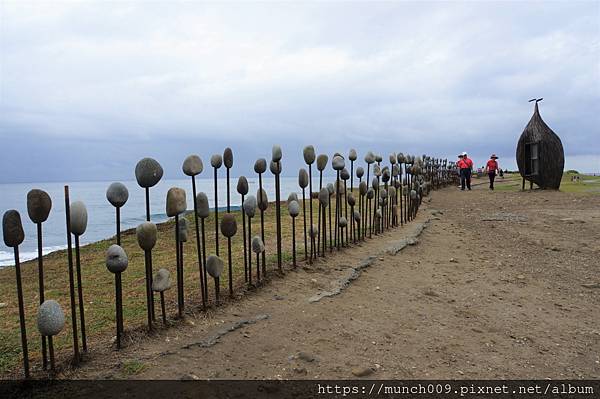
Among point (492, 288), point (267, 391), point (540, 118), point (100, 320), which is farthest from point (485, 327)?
point (540, 118)

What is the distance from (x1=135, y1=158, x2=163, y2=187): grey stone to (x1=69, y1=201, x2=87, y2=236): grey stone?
17.7 inches

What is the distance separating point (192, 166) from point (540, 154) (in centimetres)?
1495

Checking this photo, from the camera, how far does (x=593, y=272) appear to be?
5625 mm

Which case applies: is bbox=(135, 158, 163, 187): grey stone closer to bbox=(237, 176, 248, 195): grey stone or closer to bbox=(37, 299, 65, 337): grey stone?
bbox=(37, 299, 65, 337): grey stone

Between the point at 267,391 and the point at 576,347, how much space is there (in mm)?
2467

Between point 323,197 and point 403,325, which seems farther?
point 323,197

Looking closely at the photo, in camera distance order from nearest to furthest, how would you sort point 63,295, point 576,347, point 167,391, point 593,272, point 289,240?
1. point 167,391
2. point 576,347
3. point 63,295
4. point 593,272
5. point 289,240

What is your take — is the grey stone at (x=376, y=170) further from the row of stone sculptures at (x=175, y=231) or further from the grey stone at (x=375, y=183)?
the grey stone at (x=375, y=183)

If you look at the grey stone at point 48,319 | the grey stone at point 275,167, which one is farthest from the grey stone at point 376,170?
the grey stone at point 48,319

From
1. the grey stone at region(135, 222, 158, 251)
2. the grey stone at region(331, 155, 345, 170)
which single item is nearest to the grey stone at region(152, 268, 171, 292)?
the grey stone at region(135, 222, 158, 251)

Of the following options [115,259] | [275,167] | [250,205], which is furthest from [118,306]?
[275,167]

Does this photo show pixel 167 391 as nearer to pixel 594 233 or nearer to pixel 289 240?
pixel 289 240

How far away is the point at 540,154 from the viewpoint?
608 inches

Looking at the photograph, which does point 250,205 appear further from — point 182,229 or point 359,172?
point 359,172
